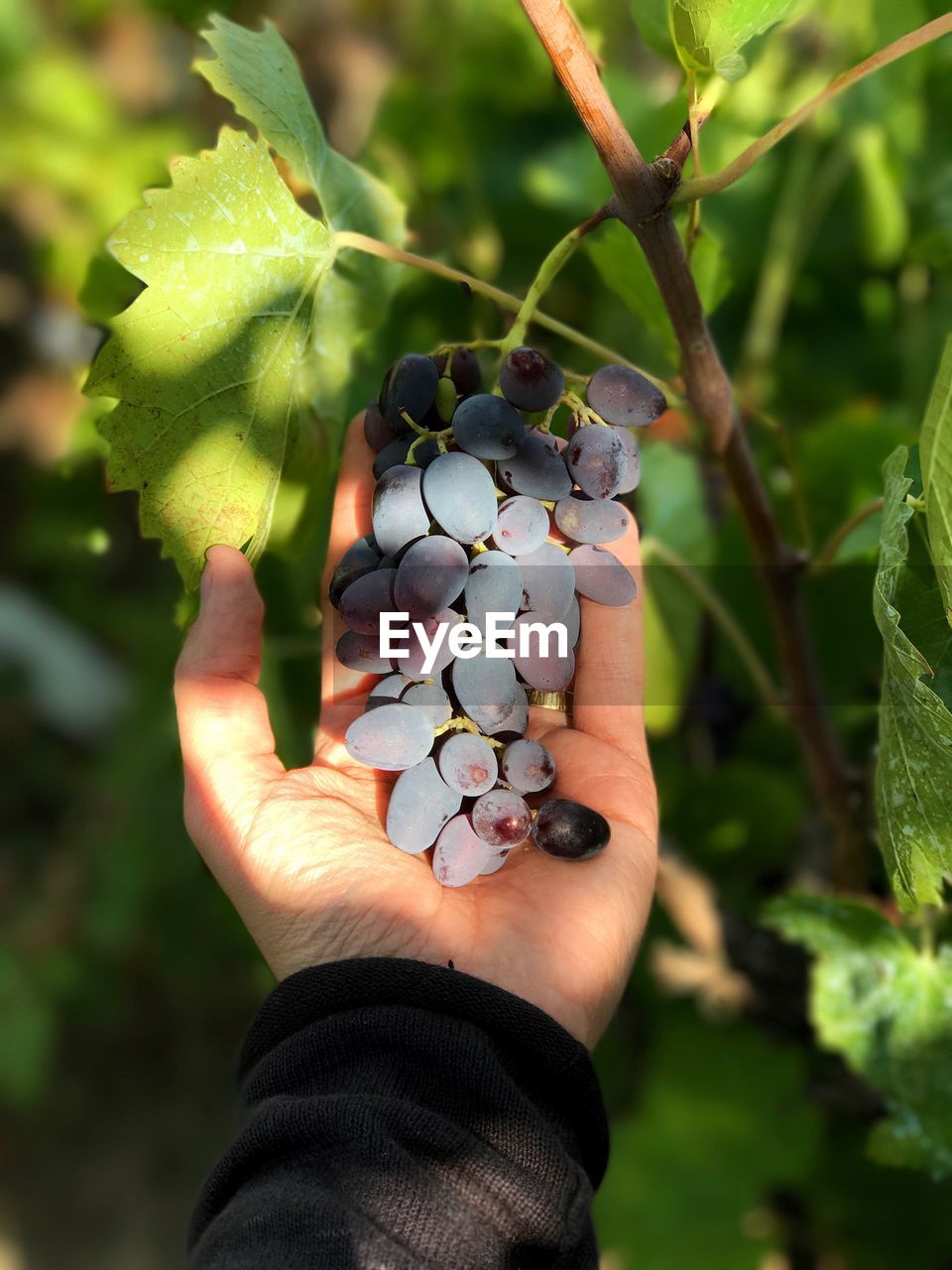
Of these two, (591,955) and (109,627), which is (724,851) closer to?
(591,955)

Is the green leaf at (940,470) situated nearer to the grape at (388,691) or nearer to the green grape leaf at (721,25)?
the green grape leaf at (721,25)

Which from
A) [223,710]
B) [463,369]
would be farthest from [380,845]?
[463,369]

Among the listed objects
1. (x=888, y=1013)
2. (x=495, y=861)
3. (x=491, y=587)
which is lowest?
(x=888, y=1013)

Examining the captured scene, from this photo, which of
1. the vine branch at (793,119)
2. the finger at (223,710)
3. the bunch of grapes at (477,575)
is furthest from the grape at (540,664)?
the vine branch at (793,119)

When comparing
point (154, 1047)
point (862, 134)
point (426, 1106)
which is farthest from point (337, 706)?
point (154, 1047)

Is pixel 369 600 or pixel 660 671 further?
pixel 660 671

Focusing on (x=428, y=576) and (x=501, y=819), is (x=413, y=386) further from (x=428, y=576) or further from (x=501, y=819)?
(x=501, y=819)

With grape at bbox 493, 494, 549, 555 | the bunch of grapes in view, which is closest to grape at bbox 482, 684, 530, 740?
the bunch of grapes

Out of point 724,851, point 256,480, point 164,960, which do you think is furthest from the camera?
point 164,960
